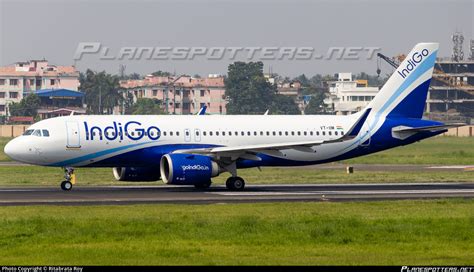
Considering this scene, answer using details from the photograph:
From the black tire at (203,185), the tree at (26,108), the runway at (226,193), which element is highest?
the tree at (26,108)

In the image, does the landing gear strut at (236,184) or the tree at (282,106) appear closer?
the landing gear strut at (236,184)

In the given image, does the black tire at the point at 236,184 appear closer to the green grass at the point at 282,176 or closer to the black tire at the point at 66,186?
the green grass at the point at 282,176

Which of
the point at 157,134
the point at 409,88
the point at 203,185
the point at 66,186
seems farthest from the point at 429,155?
the point at 66,186

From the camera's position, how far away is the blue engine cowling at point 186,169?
157ft

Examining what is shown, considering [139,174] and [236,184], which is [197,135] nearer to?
[236,184]

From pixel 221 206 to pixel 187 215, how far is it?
433cm

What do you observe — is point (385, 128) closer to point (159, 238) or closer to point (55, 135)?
point (55, 135)

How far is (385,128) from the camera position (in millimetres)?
53875

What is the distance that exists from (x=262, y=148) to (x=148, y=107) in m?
126

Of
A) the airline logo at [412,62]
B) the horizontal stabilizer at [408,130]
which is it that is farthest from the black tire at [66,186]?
the airline logo at [412,62]

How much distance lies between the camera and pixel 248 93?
182 meters

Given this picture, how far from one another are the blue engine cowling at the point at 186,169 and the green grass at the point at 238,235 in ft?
29.8

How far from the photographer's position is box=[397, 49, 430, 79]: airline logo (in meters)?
55.2

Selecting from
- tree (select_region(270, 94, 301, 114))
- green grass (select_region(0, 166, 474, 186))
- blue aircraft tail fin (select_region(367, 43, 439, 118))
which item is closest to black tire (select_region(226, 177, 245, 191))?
green grass (select_region(0, 166, 474, 186))
